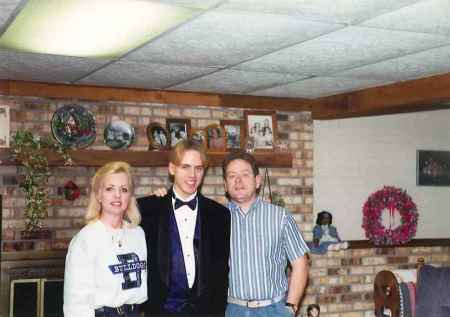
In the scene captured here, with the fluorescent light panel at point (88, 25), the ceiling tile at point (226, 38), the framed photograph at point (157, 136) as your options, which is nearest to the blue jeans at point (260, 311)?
the ceiling tile at point (226, 38)

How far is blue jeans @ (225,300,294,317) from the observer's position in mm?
3906

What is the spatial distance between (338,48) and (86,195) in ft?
8.86

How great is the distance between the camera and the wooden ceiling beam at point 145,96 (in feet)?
17.9

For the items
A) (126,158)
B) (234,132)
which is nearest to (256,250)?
(126,158)

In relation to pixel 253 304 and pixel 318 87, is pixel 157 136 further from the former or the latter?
pixel 253 304

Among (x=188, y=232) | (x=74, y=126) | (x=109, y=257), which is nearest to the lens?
(x=109, y=257)

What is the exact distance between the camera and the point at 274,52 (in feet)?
13.7

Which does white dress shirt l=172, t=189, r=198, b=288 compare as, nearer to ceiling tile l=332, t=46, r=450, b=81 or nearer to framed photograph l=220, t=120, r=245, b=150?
ceiling tile l=332, t=46, r=450, b=81

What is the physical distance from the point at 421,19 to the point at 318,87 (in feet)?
7.53

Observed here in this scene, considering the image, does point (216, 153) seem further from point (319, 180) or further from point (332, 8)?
point (332, 8)

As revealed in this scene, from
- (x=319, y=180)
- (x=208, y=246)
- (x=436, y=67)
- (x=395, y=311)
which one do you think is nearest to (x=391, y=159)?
(x=319, y=180)

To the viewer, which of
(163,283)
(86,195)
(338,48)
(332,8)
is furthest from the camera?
(86,195)

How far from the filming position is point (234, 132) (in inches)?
247

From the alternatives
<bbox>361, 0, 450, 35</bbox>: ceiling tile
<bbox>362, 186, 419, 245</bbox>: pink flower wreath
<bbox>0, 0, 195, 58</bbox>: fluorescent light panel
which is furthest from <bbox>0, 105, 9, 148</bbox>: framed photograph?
<bbox>362, 186, 419, 245</bbox>: pink flower wreath
